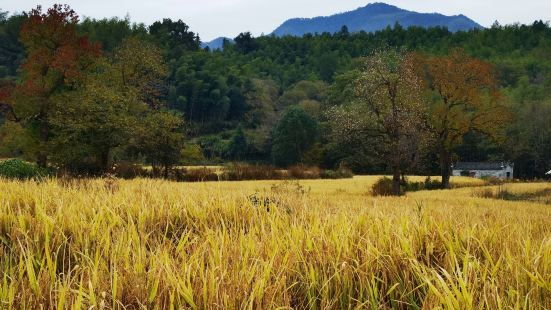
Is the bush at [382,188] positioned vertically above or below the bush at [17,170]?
below

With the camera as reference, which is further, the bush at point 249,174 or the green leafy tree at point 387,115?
the bush at point 249,174

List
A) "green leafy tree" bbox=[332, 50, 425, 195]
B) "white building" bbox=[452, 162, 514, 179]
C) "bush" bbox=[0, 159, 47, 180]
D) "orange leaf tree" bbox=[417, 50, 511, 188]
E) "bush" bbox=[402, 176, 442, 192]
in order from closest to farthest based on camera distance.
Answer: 1. "bush" bbox=[0, 159, 47, 180]
2. "green leafy tree" bbox=[332, 50, 425, 195]
3. "bush" bbox=[402, 176, 442, 192]
4. "orange leaf tree" bbox=[417, 50, 511, 188]
5. "white building" bbox=[452, 162, 514, 179]

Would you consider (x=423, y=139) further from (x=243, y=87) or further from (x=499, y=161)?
(x=243, y=87)

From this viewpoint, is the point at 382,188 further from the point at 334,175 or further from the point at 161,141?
the point at 334,175

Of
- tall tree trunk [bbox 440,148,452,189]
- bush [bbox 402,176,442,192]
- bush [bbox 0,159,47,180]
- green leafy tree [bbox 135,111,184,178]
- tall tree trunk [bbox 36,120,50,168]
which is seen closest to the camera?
bush [bbox 0,159,47,180]

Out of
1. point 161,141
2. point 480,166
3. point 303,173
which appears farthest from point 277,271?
point 480,166

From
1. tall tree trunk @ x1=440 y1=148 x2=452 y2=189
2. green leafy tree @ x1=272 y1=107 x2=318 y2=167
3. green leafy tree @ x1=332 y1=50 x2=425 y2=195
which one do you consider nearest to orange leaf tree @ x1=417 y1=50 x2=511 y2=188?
tall tree trunk @ x1=440 y1=148 x2=452 y2=189

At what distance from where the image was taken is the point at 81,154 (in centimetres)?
3897

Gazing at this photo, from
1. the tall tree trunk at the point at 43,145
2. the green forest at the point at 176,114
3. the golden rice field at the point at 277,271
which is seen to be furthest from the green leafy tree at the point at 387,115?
the golden rice field at the point at 277,271

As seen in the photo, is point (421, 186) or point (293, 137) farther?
point (293, 137)

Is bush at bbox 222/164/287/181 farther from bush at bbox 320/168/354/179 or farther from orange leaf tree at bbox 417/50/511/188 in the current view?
orange leaf tree at bbox 417/50/511/188

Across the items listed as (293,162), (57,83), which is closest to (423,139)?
(57,83)

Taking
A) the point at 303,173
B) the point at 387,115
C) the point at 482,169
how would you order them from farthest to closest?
the point at 482,169, the point at 303,173, the point at 387,115

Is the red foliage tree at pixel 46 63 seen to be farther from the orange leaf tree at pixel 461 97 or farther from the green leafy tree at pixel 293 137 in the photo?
the green leafy tree at pixel 293 137
